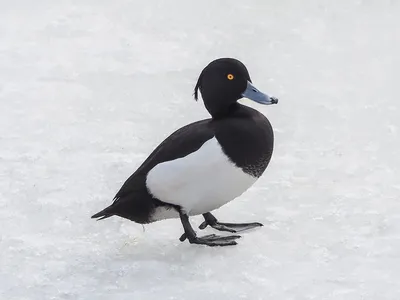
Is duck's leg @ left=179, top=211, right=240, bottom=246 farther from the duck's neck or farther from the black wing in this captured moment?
the duck's neck

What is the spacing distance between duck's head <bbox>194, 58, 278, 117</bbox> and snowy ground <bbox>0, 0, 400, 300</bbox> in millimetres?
688

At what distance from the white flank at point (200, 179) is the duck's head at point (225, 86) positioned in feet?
0.91

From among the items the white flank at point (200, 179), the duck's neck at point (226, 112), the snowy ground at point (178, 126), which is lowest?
the snowy ground at point (178, 126)

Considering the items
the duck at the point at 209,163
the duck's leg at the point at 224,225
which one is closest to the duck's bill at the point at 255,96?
the duck at the point at 209,163

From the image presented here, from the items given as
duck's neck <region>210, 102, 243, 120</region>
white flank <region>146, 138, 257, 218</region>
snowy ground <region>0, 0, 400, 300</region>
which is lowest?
snowy ground <region>0, 0, 400, 300</region>

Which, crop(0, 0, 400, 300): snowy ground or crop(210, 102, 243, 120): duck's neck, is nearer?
crop(0, 0, 400, 300): snowy ground

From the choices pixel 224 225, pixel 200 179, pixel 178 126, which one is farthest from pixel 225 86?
pixel 178 126

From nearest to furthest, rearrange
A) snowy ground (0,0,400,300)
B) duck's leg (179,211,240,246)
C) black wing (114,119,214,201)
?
snowy ground (0,0,400,300), black wing (114,119,214,201), duck's leg (179,211,240,246)

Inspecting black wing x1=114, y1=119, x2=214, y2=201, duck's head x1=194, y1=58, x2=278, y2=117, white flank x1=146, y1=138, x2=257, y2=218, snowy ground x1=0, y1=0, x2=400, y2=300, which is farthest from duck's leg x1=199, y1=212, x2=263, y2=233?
duck's head x1=194, y1=58, x2=278, y2=117

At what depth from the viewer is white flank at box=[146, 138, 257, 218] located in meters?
4.18

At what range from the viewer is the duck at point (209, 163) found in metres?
4.20

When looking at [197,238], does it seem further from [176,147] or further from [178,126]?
[178,126]

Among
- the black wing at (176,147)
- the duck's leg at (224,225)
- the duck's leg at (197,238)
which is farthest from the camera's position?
the duck's leg at (224,225)

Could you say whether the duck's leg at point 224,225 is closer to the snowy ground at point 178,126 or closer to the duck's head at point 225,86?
the snowy ground at point 178,126
